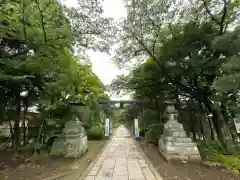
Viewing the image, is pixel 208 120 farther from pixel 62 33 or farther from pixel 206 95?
pixel 62 33

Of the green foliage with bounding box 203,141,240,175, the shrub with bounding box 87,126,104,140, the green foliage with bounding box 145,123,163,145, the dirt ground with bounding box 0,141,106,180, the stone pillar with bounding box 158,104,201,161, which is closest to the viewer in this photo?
the dirt ground with bounding box 0,141,106,180

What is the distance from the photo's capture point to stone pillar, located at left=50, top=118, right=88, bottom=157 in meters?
3.96

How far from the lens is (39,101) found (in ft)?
13.0

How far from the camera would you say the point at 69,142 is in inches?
162

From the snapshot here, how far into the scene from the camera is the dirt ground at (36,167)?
279 cm

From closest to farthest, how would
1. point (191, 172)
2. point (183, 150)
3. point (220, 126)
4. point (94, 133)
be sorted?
point (191, 172)
point (183, 150)
point (220, 126)
point (94, 133)

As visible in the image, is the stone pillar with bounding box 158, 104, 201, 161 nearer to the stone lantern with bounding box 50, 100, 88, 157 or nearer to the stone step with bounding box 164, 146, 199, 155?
the stone step with bounding box 164, 146, 199, 155

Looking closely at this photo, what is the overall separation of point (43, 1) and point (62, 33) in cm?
79

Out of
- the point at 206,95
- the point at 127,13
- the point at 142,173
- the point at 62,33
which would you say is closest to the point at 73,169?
the point at 142,173

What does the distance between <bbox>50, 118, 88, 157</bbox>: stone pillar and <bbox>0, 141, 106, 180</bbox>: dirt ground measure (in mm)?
186

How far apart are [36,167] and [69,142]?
1061 millimetres

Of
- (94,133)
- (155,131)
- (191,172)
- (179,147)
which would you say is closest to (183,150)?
(179,147)

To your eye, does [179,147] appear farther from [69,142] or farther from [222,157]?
[69,142]

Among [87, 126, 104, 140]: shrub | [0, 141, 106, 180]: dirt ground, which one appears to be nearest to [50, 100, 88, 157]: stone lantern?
[0, 141, 106, 180]: dirt ground
